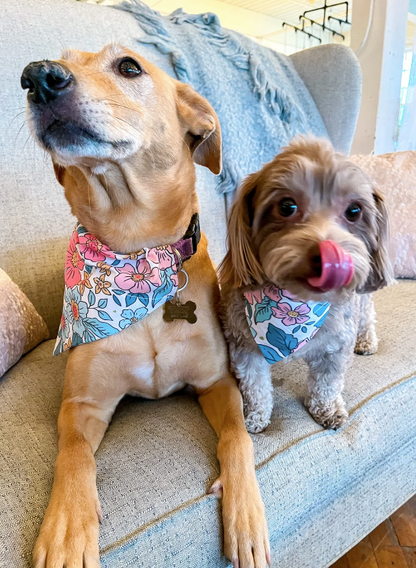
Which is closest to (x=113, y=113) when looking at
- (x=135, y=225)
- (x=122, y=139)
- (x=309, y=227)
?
(x=122, y=139)

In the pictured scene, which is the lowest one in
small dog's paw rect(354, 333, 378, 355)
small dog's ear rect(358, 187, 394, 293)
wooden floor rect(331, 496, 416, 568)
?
wooden floor rect(331, 496, 416, 568)

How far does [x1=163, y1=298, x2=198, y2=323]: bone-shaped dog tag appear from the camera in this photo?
1.25 metres

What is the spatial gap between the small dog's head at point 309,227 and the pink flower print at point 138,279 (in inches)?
7.9

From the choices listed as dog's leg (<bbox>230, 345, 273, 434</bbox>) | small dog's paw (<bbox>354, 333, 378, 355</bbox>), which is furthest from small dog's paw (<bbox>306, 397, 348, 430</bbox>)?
small dog's paw (<bbox>354, 333, 378, 355</bbox>)

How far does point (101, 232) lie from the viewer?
4.12 feet

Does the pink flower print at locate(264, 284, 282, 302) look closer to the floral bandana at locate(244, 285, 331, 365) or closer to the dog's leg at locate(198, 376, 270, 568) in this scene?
the floral bandana at locate(244, 285, 331, 365)

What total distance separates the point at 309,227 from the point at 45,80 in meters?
0.67

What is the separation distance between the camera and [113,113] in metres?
1.05

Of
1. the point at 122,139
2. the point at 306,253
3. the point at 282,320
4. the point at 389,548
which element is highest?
the point at 122,139

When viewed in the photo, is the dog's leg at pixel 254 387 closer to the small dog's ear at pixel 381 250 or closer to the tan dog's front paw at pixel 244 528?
the tan dog's front paw at pixel 244 528

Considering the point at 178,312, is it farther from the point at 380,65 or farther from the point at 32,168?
the point at 380,65

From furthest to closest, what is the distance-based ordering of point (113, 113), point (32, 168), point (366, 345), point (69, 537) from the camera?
point (32, 168), point (366, 345), point (113, 113), point (69, 537)

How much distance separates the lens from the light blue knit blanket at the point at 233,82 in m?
2.02

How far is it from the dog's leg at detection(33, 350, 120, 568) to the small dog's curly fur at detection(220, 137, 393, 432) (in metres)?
0.42
